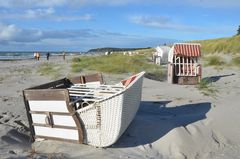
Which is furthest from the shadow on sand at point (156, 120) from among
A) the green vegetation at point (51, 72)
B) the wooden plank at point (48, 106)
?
the green vegetation at point (51, 72)

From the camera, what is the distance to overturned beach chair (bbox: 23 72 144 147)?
8.10 metres

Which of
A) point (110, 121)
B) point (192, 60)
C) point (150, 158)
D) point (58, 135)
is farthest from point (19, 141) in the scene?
point (192, 60)

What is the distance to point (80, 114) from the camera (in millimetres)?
8305

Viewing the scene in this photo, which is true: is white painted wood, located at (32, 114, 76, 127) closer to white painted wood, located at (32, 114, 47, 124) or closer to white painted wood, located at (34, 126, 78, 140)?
white painted wood, located at (32, 114, 47, 124)

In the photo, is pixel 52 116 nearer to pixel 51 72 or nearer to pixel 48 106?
→ pixel 48 106

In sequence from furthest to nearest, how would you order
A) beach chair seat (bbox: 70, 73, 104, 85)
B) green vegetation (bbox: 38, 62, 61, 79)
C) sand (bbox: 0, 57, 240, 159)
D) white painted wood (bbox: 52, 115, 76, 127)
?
1. green vegetation (bbox: 38, 62, 61, 79)
2. beach chair seat (bbox: 70, 73, 104, 85)
3. white painted wood (bbox: 52, 115, 76, 127)
4. sand (bbox: 0, 57, 240, 159)

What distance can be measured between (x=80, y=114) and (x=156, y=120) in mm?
2647

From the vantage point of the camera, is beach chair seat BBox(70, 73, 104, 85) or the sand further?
beach chair seat BBox(70, 73, 104, 85)

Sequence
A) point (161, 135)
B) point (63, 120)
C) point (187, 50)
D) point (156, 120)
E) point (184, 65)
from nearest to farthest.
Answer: point (63, 120) < point (161, 135) < point (156, 120) < point (187, 50) < point (184, 65)

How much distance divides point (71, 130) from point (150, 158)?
168 centimetres

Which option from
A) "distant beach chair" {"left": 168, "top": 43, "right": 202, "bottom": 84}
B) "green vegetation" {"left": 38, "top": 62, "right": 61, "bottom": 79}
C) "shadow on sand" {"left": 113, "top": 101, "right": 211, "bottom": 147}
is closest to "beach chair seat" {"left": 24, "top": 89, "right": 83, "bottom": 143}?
"shadow on sand" {"left": 113, "top": 101, "right": 211, "bottom": 147}

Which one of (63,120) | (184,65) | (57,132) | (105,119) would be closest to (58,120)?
(63,120)

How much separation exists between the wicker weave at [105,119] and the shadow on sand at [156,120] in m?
0.44

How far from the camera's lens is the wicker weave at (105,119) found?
8055 millimetres
